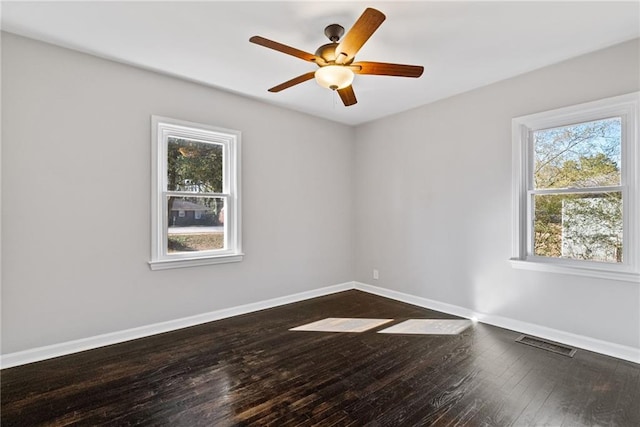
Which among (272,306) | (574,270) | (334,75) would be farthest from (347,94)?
(272,306)

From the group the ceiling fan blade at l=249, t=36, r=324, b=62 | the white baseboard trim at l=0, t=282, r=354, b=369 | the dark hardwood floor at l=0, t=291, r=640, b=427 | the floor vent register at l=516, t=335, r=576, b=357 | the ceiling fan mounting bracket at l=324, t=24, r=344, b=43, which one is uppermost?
the ceiling fan mounting bracket at l=324, t=24, r=344, b=43

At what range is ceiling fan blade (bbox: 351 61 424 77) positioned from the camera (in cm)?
222

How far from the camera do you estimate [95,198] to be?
9.13 ft

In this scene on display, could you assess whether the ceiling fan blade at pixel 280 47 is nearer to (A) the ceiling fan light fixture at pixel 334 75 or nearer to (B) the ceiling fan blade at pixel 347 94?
(A) the ceiling fan light fixture at pixel 334 75

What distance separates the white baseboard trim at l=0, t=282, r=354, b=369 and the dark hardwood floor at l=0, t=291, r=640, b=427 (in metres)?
0.10

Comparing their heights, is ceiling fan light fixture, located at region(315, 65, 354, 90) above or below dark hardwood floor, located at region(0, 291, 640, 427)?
above

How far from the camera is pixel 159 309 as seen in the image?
3.13 m

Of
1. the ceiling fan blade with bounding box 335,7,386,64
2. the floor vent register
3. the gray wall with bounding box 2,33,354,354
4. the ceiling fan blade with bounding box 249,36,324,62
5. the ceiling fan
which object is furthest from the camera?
the floor vent register

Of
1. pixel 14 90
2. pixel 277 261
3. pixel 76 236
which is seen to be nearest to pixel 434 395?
pixel 277 261

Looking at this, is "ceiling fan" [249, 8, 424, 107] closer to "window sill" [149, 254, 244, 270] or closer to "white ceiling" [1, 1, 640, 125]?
"white ceiling" [1, 1, 640, 125]

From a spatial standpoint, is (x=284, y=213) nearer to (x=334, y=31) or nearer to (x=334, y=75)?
(x=334, y=75)

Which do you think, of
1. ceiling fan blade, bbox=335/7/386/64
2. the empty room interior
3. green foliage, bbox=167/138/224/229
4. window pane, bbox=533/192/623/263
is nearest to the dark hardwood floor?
the empty room interior

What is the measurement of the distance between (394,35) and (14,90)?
3004mm

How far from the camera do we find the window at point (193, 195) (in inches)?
123
